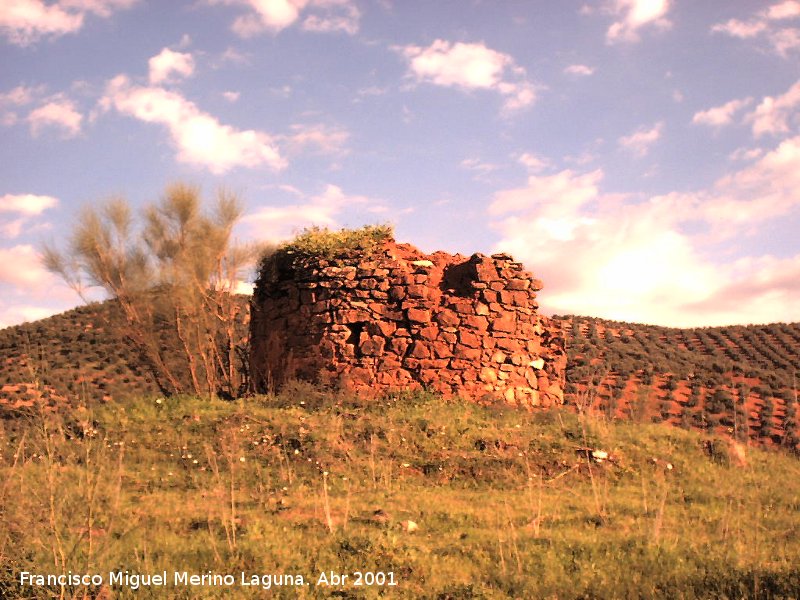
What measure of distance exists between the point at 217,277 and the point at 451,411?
6514 millimetres

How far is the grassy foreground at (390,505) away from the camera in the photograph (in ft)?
16.8

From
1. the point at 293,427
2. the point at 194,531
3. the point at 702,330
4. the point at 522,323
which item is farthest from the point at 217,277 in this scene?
the point at 702,330

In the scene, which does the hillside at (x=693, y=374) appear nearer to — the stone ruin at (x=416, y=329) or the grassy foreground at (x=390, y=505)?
the stone ruin at (x=416, y=329)

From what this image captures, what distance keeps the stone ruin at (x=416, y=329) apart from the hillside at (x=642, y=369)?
418 cm

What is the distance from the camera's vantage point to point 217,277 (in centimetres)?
1512

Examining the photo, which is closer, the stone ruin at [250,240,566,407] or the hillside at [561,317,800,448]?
the stone ruin at [250,240,566,407]

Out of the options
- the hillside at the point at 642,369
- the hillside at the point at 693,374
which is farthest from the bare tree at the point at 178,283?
the hillside at the point at 693,374

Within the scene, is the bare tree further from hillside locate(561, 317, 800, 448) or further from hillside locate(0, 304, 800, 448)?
hillside locate(561, 317, 800, 448)

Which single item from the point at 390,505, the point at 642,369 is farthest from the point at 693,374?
the point at 390,505

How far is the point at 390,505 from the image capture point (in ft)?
25.2

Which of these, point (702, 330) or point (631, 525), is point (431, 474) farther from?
point (702, 330)

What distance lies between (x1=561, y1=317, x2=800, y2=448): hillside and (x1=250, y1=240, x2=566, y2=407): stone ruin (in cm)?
Answer: 307

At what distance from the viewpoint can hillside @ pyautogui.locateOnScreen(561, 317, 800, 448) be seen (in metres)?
21.0

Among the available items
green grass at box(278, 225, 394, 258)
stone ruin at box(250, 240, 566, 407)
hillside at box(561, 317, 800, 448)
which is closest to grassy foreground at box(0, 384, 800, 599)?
stone ruin at box(250, 240, 566, 407)
